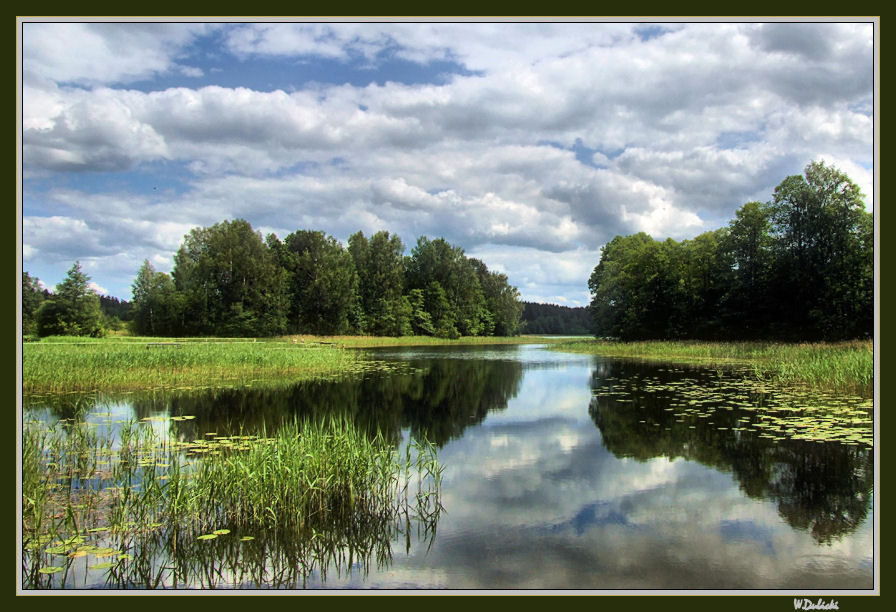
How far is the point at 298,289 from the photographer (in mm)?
69438

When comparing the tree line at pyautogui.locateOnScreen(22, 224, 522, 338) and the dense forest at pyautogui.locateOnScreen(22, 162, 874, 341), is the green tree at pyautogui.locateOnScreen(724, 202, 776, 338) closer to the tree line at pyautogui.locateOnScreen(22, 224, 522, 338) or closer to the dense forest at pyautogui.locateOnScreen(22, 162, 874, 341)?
the dense forest at pyautogui.locateOnScreen(22, 162, 874, 341)

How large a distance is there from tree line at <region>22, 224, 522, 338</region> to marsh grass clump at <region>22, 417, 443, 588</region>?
36.5 meters

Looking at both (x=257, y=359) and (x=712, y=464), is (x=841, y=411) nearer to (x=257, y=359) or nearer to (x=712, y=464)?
(x=712, y=464)

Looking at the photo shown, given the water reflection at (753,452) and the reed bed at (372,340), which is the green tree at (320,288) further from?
the water reflection at (753,452)

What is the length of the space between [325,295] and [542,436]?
192 feet

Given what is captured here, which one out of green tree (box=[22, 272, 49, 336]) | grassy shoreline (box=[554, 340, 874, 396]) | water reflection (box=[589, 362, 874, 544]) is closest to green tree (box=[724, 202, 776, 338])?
grassy shoreline (box=[554, 340, 874, 396])

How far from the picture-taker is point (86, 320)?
1443 inches

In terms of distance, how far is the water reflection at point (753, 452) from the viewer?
7178 millimetres

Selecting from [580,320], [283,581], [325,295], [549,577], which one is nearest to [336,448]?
[283,581]

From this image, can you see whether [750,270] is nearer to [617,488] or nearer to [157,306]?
[617,488]

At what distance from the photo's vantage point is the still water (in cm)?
546

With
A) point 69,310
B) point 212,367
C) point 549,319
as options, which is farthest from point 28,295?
point 549,319

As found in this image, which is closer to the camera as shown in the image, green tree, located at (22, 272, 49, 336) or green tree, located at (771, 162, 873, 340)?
green tree, located at (22, 272, 49, 336)

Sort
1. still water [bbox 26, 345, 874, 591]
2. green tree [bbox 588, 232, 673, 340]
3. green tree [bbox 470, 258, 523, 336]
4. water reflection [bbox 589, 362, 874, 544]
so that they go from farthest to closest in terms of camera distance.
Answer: green tree [bbox 470, 258, 523, 336], green tree [bbox 588, 232, 673, 340], water reflection [bbox 589, 362, 874, 544], still water [bbox 26, 345, 874, 591]
